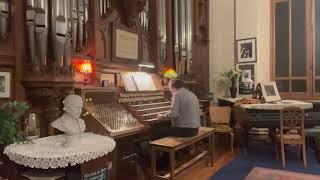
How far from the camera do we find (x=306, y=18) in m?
7.36

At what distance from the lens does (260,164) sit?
5312 mm

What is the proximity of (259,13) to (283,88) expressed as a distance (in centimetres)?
198

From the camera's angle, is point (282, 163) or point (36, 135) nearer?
point (36, 135)

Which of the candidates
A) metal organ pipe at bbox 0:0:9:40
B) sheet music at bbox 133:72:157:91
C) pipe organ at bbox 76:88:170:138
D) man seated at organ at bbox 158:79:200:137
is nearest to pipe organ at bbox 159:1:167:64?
sheet music at bbox 133:72:157:91

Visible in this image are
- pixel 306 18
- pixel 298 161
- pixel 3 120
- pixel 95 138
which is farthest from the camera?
pixel 306 18

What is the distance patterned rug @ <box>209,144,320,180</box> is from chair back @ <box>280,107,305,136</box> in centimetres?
58

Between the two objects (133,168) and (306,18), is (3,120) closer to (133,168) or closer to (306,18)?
(133,168)

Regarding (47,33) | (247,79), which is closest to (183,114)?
(47,33)

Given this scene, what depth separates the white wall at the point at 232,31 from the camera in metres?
7.42

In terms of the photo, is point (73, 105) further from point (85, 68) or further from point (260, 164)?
point (260, 164)

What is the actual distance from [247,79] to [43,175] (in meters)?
5.71

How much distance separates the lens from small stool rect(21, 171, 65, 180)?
267 cm

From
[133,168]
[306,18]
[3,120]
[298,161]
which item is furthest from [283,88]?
[3,120]

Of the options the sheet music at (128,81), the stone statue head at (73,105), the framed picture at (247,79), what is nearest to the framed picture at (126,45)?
the sheet music at (128,81)
